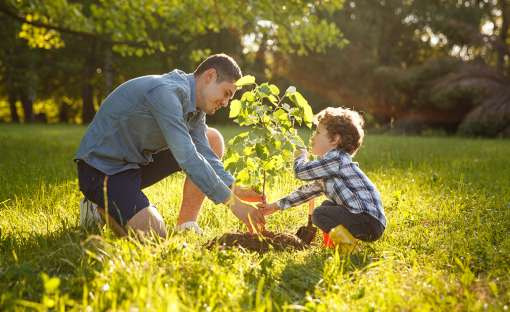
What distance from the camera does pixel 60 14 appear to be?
9258 mm

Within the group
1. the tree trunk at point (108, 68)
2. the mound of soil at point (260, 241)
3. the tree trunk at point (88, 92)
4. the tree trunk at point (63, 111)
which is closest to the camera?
the mound of soil at point (260, 241)

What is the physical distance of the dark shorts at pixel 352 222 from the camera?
357cm

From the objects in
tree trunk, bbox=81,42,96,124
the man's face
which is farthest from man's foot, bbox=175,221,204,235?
tree trunk, bbox=81,42,96,124

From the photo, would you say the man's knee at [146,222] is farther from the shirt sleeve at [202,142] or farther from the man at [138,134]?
the shirt sleeve at [202,142]

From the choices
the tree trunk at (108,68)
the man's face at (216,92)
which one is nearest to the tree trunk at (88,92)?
the tree trunk at (108,68)

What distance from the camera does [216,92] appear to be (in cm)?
370

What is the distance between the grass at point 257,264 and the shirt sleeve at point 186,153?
0.39m

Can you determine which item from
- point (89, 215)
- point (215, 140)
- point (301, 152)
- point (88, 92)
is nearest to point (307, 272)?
point (301, 152)

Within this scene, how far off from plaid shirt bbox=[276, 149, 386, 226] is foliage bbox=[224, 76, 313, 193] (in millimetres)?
241

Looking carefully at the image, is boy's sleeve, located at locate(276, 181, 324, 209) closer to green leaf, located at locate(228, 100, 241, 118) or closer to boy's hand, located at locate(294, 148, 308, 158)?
boy's hand, located at locate(294, 148, 308, 158)

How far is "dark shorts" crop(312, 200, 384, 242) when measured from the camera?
357 cm

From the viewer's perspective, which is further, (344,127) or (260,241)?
(344,127)

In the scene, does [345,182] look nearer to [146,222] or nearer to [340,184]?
[340,184]

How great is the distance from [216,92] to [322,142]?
89cm
